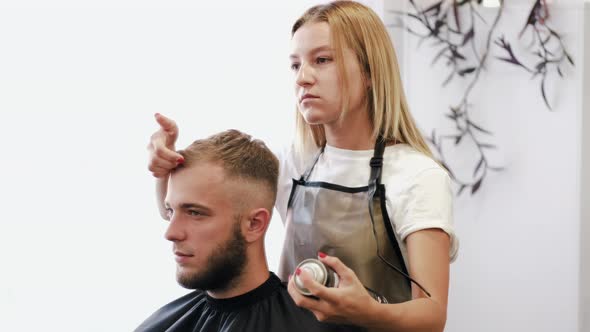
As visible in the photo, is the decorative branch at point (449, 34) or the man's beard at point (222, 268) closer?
the man's beard at point (222, 268)

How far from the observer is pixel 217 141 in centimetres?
163

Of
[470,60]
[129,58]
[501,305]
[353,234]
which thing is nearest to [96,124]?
[129,58]

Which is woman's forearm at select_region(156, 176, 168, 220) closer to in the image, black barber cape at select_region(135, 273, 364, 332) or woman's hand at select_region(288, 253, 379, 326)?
black barber cape at select_region(135, 273, 364, 332)

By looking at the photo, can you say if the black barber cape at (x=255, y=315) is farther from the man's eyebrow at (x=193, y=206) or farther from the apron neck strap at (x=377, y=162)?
the apron neck strap at (x=377, y=162)

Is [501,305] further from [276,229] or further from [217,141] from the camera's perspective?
[217,141]

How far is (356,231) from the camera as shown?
5.27 feet

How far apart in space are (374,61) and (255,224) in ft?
1.53

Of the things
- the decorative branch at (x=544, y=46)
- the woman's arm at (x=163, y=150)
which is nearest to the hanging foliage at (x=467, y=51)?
the decorative branch at (x=544, y=46)

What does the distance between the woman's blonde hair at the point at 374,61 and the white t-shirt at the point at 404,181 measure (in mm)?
51

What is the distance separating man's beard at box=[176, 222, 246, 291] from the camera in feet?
5.01

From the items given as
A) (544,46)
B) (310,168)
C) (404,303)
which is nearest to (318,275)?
(404,303)

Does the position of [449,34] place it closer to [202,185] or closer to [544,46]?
[544,46]

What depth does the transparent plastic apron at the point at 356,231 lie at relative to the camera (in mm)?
1581

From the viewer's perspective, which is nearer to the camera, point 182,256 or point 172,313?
point 182,256
